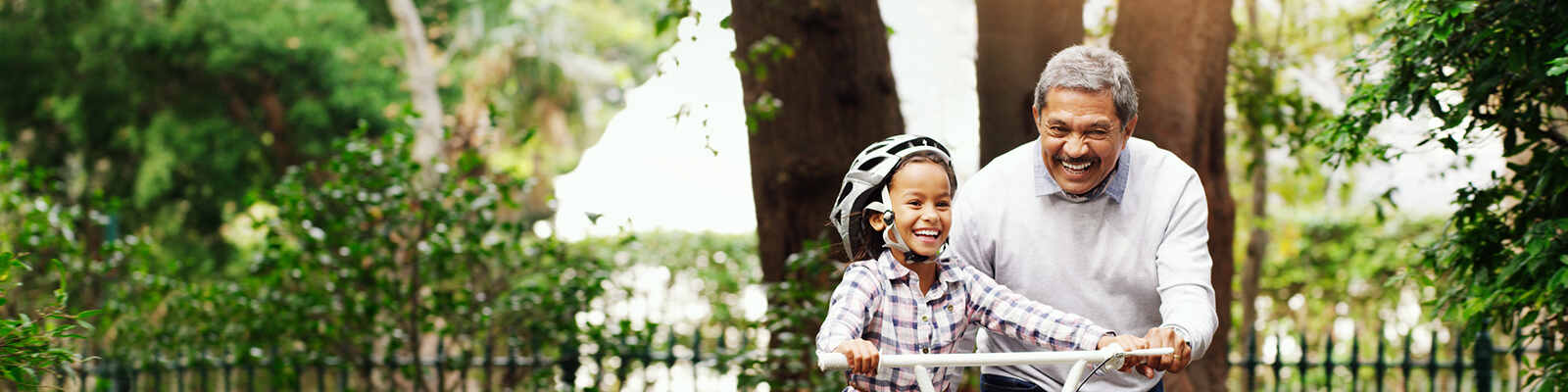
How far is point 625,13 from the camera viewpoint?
2058 cm

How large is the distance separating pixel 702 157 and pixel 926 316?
568cm

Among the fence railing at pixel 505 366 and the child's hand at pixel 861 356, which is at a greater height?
the child's hand at pixel 861 356

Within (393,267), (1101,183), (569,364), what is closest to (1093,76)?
(1101,183)

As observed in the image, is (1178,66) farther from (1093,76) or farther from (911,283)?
(911,283)

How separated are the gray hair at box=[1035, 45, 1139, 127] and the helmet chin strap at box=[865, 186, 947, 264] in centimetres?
41

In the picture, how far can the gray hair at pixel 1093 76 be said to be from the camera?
8.66 feet

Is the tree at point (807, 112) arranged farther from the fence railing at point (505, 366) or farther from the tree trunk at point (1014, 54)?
the fence railing at point (505, 366)

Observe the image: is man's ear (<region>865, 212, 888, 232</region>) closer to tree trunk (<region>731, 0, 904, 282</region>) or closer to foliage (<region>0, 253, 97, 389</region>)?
foliage (<region>0, 253, 97, 389</region>)

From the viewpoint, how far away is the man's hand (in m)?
2.48

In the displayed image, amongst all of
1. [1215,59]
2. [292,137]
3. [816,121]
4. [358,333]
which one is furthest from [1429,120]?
[292,137]

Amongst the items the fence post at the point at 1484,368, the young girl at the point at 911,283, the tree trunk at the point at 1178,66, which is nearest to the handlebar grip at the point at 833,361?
the young girl at the point at 911,283

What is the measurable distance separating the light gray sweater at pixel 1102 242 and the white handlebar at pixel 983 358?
0.89 ft

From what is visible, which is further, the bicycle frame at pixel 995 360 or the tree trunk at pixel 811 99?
the tree trunk at pixel 811 99

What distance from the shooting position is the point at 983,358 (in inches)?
94.7
